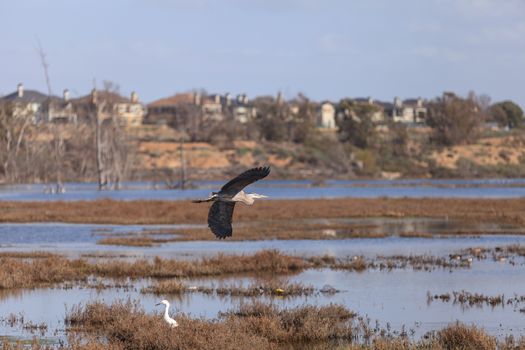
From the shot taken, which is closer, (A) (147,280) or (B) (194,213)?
(A) (147,280)

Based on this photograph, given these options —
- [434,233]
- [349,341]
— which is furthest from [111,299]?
[434,233]

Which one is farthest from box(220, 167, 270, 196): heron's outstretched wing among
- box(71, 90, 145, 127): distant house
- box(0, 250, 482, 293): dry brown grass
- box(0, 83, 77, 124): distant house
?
box(71, 90, 145, 127): distant house

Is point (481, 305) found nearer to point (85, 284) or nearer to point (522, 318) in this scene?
point (522, 318)

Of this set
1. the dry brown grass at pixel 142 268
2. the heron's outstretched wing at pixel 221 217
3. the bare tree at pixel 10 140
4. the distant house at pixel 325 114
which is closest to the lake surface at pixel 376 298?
the dry brown grass at pixel 142 268

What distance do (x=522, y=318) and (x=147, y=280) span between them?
34.8ft

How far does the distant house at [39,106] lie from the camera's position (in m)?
115

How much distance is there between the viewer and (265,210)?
5512 cm

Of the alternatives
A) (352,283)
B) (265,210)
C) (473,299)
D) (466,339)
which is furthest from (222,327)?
(265,210)

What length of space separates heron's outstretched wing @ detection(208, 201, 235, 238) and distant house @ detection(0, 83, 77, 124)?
92.9 m

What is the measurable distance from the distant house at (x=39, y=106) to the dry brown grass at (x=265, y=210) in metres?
52.2

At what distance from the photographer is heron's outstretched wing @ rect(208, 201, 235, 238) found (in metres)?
16.2

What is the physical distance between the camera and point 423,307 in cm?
2219

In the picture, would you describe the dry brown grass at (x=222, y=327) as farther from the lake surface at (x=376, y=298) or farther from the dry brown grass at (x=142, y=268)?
the dry brown grass at (x=142, y=268)

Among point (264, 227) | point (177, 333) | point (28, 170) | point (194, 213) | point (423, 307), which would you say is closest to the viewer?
point (177, 333)
